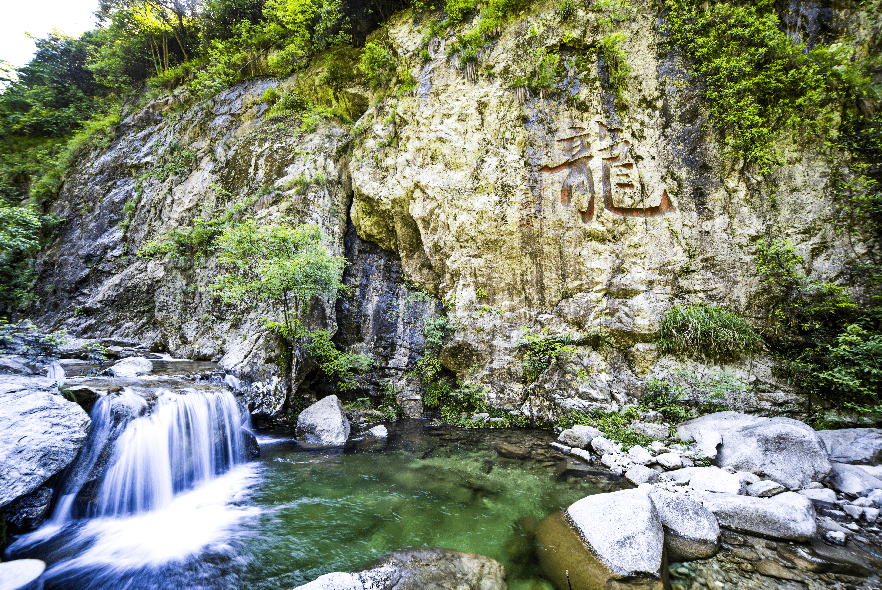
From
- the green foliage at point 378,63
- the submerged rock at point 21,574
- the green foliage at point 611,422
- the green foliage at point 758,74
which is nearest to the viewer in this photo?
the submerged rock at point 21,574

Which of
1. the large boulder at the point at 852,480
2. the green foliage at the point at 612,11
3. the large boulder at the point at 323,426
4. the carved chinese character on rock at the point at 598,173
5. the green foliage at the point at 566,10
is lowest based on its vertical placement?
the large boulder at the point at 852,480

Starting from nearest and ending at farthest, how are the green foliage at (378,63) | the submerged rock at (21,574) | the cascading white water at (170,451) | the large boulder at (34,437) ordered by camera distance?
the submerged rock at (21,574) < the large boulder at (34,437) < the cascading white water at (170,451) < the green foliage at (378,63)

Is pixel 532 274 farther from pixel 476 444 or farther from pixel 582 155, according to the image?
pixel 476 444

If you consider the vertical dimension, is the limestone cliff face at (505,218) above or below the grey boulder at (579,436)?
above

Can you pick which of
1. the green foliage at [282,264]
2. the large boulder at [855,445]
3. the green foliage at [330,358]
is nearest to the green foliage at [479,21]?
the green foliage at [282,264]

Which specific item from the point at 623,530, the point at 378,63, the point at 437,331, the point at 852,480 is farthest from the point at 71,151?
the point at 852,480

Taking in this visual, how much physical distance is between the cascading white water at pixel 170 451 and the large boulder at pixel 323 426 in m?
1.38

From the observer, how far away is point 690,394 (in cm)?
728

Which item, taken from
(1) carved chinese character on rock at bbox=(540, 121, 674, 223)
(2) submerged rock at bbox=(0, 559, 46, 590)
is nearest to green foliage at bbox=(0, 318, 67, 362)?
(2) submerged rock at bbox=(0, 559, 46, 590)

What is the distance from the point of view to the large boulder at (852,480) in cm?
448

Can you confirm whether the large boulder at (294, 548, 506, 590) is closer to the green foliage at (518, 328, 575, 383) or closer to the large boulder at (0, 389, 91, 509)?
the large boulder at (0, 389, 91, 509)

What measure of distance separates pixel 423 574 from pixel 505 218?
26.2 feet

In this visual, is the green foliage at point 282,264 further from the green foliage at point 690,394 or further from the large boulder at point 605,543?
the green foliage at point 690,394

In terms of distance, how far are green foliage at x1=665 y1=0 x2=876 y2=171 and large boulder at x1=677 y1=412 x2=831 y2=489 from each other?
5903 millimetres
